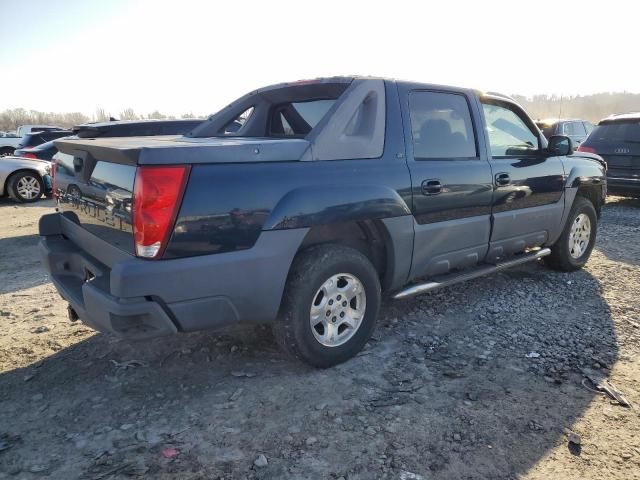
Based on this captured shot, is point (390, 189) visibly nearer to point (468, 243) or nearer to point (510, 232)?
point (468, 243)

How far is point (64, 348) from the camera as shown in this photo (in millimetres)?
3576

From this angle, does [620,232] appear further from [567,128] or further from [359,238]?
[567,128]

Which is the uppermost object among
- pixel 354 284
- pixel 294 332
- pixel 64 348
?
pixel 354 284

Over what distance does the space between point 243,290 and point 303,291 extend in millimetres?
406

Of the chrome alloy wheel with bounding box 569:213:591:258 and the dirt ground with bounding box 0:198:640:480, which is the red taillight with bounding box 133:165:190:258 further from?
the chrome alloy wheel with bounding box 569:213:591:258

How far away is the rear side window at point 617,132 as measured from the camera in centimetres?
892

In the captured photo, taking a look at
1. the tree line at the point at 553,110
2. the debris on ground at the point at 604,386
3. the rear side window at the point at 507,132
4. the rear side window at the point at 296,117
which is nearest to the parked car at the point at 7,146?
the rear side window at the point at 296,117

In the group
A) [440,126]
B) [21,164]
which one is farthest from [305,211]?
[21,164]

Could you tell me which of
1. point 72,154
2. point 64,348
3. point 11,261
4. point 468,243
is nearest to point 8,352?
point 64,348

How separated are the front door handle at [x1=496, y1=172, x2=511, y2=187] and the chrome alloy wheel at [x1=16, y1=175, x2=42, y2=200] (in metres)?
10.9

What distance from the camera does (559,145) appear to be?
463cm

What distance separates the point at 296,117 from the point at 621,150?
7597 millimetres

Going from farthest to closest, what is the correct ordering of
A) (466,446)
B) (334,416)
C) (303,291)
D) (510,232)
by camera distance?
(510,232)
(303,291)
(334,416)
(466,446)

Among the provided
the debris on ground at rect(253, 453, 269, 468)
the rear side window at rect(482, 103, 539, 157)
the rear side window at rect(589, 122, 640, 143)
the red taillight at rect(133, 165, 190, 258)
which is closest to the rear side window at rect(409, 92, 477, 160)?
the rear side window at rect(482, 103, 539, 157)
